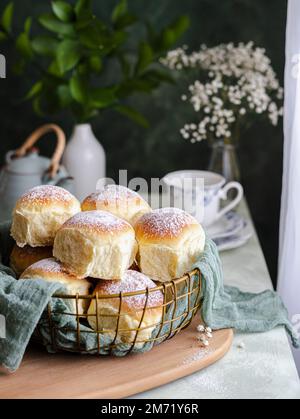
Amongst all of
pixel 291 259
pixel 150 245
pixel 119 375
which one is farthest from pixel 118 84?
pixel 119 375

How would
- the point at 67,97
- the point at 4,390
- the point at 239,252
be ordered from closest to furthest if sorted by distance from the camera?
the point at 4,390 → the point at 239,252 → the point at 67,97

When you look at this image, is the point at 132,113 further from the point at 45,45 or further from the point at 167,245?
the point at 167,245

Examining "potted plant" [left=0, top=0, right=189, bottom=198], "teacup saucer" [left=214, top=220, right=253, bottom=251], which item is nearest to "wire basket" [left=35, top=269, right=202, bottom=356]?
"teacup saucer" [left=214, top=220, right=253, bottom=251]

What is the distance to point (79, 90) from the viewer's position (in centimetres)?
207

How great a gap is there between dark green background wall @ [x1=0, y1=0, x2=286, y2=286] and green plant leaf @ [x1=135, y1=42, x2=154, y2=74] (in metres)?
0.16

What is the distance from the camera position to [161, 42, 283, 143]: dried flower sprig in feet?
6.35

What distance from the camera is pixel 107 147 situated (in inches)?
95.1

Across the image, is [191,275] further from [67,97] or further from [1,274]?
[67,97]

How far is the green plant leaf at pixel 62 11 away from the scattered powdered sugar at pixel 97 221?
1036 mm

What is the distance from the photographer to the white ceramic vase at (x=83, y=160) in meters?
2.07

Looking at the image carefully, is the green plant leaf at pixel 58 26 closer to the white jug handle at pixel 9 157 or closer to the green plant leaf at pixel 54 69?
the green plant leaf at pixel 54 69

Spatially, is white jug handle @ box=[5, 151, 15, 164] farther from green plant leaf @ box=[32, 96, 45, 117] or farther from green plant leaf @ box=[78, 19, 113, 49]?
green plant leaf @ box=[78, 19, 113, 49]

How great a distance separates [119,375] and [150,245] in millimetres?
212
